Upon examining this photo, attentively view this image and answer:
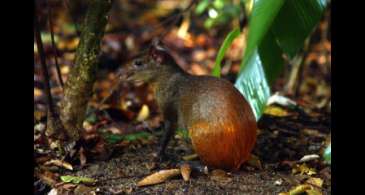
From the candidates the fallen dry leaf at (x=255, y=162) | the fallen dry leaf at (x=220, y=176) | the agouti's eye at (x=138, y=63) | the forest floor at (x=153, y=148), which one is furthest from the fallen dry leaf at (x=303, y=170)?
the agouti's eye at (x=138, y=63)

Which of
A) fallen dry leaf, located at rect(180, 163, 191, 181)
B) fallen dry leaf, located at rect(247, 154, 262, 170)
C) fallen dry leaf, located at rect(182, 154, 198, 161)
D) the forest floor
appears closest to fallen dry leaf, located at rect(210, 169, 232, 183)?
the forest floor

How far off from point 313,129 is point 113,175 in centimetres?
188

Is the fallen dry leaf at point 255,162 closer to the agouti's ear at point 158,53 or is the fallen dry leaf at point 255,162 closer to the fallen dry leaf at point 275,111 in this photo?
the agouti's ear at point 158,53

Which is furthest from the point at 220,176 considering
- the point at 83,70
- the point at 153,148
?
the point at 83,70

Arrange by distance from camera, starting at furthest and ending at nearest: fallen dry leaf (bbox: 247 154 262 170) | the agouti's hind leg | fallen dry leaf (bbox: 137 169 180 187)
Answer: the agouti's hind leg, fallen dry leaf (bbox: 247 154 262 170), fallen dry leaf (bbox: 137 169 180 187)

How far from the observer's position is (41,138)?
4.12 m

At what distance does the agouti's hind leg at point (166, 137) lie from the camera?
13.3ft

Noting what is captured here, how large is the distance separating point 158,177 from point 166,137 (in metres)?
0.58

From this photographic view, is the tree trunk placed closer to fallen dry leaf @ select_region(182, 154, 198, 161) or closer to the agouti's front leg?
the agouti's front leg

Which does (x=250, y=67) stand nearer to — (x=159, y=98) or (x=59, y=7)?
(x=159, y=98)

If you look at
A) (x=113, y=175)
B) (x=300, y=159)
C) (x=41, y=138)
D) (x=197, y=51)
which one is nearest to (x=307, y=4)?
(x=300, y=159)

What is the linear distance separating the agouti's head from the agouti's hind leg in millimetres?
402

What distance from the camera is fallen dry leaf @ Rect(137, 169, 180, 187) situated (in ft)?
11.7

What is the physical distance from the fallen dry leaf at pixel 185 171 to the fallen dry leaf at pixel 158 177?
0.03 metres
